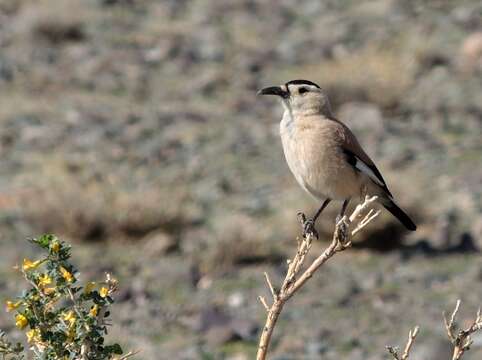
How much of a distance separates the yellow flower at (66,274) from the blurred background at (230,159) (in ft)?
15.8

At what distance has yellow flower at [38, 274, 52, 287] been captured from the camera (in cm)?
349

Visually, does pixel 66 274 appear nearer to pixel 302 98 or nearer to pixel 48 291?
pixel 48 291

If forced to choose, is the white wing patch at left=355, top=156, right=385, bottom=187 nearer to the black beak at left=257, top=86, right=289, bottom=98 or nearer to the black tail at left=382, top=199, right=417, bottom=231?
the black tail at left=382, top=199, right=417, bottom=231

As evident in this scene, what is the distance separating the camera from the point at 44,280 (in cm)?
350

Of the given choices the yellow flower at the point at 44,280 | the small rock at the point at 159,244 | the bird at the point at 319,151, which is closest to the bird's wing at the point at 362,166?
the bird at the point at 319,151

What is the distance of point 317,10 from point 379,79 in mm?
4388

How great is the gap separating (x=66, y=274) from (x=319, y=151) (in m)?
2.81

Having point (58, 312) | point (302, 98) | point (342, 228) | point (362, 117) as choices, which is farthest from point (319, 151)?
point (362, 117)

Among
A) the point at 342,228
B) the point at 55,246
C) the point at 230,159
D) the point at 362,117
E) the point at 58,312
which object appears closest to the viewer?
the point at 55,246

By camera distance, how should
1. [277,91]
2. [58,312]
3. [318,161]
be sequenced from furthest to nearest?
[277,91], [318,161], [58,312]

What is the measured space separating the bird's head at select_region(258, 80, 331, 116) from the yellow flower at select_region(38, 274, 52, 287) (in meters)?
3.07

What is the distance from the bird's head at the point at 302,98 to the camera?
6.47 m

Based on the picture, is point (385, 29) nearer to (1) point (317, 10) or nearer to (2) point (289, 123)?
(1) point (317, 10)

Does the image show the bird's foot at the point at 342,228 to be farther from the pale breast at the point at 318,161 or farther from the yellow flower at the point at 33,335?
the pale breast at the point at 318,161
